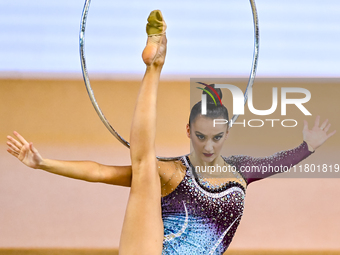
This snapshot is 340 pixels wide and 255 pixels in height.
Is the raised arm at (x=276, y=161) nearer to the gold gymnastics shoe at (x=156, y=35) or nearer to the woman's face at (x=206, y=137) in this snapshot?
the woman's face at (x=206, y=137)

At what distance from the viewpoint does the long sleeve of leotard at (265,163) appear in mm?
1270

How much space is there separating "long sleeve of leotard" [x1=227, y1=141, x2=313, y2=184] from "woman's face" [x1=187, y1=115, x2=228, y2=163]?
10cm

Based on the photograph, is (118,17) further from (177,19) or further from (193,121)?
(193,121)

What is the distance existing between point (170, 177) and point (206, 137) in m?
0.15

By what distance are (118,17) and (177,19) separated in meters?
0.29

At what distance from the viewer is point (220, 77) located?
2504 millimetres

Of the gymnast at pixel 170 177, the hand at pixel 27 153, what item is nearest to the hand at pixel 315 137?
the gymnast at pixel 170 177

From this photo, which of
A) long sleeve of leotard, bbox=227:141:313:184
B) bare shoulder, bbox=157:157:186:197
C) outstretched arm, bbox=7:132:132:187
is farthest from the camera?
long sleeve of leotard, bbox=227:141:313:184

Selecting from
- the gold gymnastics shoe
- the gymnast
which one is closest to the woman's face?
the gymnast

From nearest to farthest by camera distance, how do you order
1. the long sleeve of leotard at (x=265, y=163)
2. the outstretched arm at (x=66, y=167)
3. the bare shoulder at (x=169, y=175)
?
1. the outstretched arm at (x=66, y=167)
2. the bare shoulder at (x=169, y=175)
3. the long sleeve of leotard at (x=265, y=163)

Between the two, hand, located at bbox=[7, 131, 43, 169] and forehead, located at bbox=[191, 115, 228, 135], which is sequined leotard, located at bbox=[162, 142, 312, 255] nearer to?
forehead, located at bbox=[191, 115, 228, 135]

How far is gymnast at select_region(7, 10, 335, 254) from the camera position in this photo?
105cm

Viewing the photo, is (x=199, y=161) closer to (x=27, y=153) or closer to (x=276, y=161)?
(x=276, y=161)

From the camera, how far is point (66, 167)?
1026 millimetres
